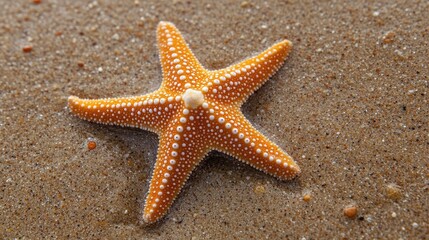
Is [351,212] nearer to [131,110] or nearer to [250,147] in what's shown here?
[250,147]

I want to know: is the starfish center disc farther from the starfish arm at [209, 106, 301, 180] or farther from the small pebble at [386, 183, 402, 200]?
the small pebble at [386, 183, 402, 200]

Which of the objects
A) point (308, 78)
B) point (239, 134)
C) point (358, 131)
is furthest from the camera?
point (308, 78)

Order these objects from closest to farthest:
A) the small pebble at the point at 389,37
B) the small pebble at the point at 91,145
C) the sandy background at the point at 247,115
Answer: the sandy background at the point at 247,115 → the small pebble at the point at 91,145 → the small pebble at the point at 389,37

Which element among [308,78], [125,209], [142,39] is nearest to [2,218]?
[125,209]

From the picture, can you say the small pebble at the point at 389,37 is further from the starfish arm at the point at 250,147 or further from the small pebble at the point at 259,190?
the small pebble at the point at 259,190

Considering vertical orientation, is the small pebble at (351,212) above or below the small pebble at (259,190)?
above

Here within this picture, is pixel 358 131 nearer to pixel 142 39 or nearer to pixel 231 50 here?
pixel 231 50

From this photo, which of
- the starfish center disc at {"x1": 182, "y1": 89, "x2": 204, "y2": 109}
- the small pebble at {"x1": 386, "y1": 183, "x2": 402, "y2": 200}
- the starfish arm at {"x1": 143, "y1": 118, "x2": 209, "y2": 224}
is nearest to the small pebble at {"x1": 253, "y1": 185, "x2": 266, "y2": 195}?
the starfish arm at {"x1": 143, "y1": 118, "x2": 209, "y2": 224}

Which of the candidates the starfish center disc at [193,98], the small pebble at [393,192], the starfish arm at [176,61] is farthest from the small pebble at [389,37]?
the starfish center disc at [193,98]

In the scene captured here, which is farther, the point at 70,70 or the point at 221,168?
the point at 70,70
